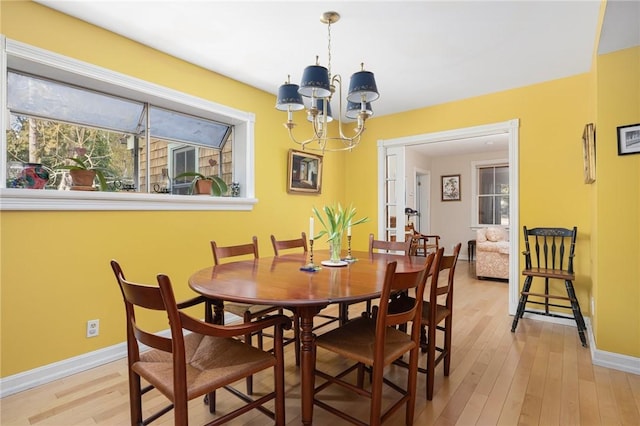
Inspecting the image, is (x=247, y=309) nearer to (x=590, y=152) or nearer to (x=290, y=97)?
(x=290, y=97)

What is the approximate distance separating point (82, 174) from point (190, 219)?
2.84ft

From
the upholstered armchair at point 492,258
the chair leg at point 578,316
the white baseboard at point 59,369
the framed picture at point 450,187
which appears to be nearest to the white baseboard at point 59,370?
the white baseboard at point 59,369

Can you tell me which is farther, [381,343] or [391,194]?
[391,194]

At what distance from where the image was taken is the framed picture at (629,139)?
87.7 inches

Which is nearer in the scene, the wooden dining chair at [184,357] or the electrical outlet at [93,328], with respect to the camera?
the wooden dining chair at [184,357]

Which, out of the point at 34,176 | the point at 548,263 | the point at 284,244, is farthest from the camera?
the point at 548,263

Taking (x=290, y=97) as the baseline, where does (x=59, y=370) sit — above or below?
below

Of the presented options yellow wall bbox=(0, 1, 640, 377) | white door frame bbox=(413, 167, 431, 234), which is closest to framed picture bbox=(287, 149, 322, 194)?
yellow wall bbox=(0, 1, 640, 377)

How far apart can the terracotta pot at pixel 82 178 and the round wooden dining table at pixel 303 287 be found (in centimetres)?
111

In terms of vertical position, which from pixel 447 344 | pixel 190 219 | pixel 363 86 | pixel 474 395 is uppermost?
pixel 363 86

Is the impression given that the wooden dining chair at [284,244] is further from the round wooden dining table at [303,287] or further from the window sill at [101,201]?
the window sill at [101,201]

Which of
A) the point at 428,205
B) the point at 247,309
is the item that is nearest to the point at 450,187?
the point at 428,205

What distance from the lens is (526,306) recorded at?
3432 millimetres

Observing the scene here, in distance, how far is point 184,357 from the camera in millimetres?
1219
